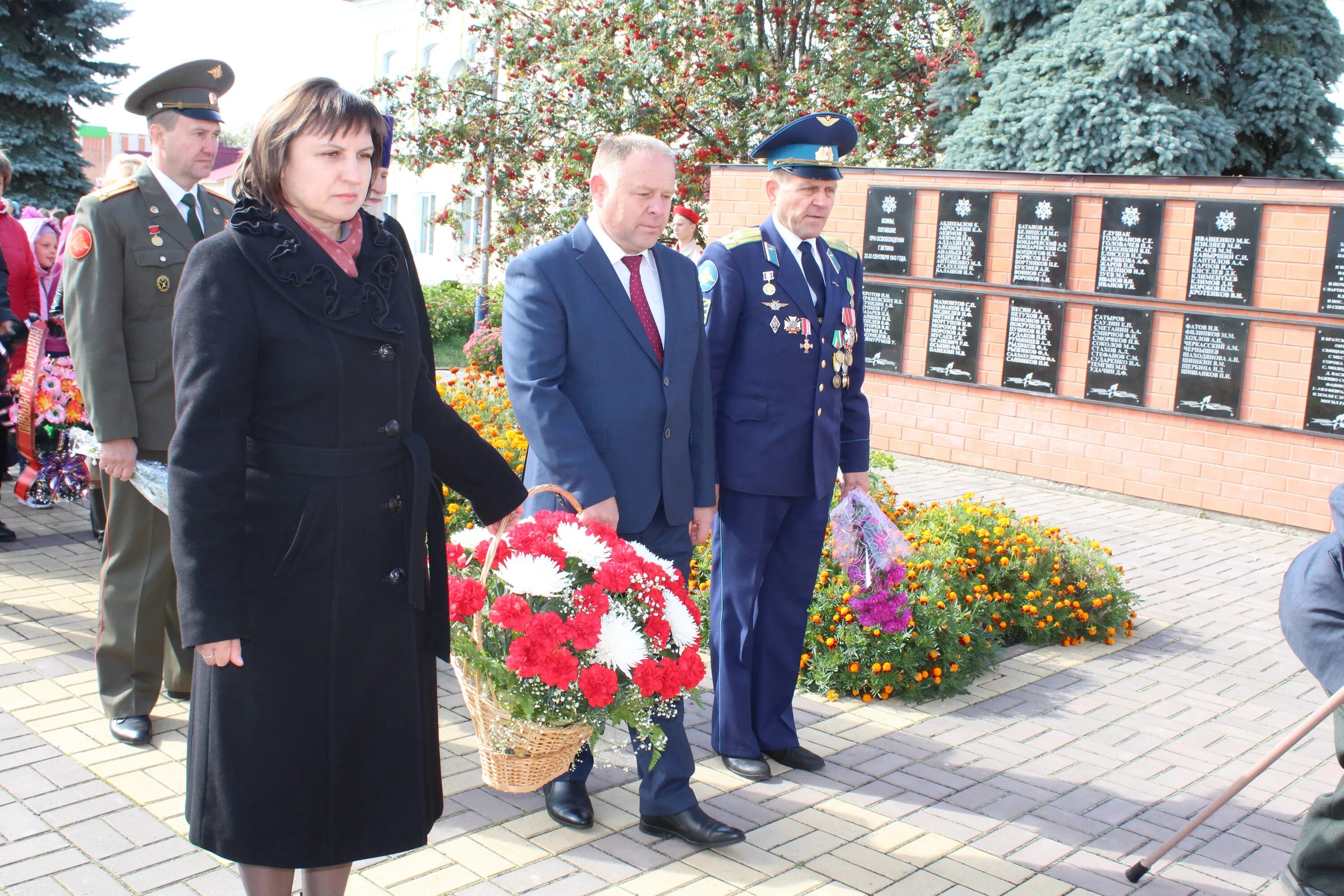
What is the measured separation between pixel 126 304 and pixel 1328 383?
7736 millimetres

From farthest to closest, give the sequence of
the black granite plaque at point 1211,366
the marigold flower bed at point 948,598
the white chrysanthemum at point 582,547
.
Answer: the black granite plaque at point 1211,366 < the marigold flower bed at point 948,598 < the white chrysanthemum at point 582,547

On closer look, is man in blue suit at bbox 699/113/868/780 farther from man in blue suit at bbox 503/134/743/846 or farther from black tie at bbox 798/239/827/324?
man in blue suit at bbox 503/134/743/846

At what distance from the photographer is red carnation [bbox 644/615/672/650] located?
303 cm

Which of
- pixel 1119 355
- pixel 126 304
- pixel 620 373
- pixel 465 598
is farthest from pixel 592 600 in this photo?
pixel 1119 355

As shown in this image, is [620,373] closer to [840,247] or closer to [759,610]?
[759,610]

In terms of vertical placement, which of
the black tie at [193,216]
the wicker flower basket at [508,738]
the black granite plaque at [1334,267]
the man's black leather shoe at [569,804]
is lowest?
the man's black leather shoe at [569,804]

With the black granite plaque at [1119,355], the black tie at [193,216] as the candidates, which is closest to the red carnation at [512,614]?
the black tie at [193,216]

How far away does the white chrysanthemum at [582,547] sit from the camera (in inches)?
118

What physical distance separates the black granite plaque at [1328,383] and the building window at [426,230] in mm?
28831

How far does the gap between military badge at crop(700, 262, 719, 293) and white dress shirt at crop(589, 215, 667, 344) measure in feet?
1.33

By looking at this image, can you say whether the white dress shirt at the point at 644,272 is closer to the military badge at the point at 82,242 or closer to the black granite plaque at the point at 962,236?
the military badge at the point at 82,242

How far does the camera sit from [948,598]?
5.36 m

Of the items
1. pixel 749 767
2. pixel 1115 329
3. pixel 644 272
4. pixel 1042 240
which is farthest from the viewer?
pixel 1042 240

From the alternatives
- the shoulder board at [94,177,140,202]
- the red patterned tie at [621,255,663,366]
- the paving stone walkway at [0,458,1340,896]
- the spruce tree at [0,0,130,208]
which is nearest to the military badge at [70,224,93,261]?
the shoulder board at [94,177,140,202]
